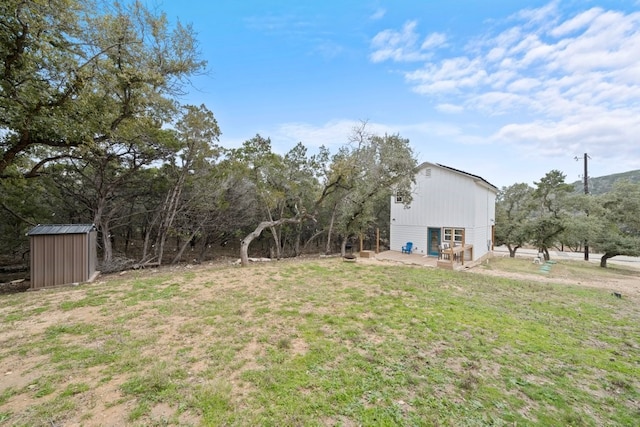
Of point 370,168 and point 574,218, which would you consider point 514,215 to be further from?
point 370,168

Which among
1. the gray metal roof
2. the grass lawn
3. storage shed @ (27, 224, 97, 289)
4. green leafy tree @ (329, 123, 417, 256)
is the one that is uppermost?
green leafy tree @ (329, 123, 417, 256)

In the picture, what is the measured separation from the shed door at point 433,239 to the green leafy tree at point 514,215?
796 centimetres

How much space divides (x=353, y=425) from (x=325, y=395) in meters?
0.44

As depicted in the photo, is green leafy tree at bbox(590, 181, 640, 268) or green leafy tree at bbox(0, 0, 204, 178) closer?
green leafy tree at bbox(0, 0, 204, 178)

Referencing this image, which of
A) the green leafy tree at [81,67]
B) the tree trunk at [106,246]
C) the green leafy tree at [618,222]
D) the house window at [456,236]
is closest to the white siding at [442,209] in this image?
the house window at [456,236]

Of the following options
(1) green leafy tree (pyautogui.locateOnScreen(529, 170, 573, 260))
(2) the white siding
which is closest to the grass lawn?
(2) the white siding

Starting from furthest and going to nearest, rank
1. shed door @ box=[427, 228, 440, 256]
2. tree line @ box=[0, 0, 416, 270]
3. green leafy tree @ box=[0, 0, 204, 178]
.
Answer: shed door @ box=[427, 228, 440, 256]
tree line @ box=[0, 0, 416, 270]
green leafy tree @ box=[0, 0, 204, 178]

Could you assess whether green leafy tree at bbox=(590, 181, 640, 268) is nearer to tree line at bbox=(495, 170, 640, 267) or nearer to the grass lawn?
tree line at bbox=(495, 170, 640, 267)

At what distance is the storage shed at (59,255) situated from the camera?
704 cm

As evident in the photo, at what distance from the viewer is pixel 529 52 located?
9266mm

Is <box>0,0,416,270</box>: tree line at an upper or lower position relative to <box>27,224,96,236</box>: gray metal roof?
upper

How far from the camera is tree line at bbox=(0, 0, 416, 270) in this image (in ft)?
17.2

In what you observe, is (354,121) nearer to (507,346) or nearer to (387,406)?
(507,346)

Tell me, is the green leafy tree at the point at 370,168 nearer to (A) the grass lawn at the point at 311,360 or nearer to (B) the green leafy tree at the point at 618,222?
(A) the grass lawn at the point at 311,360
